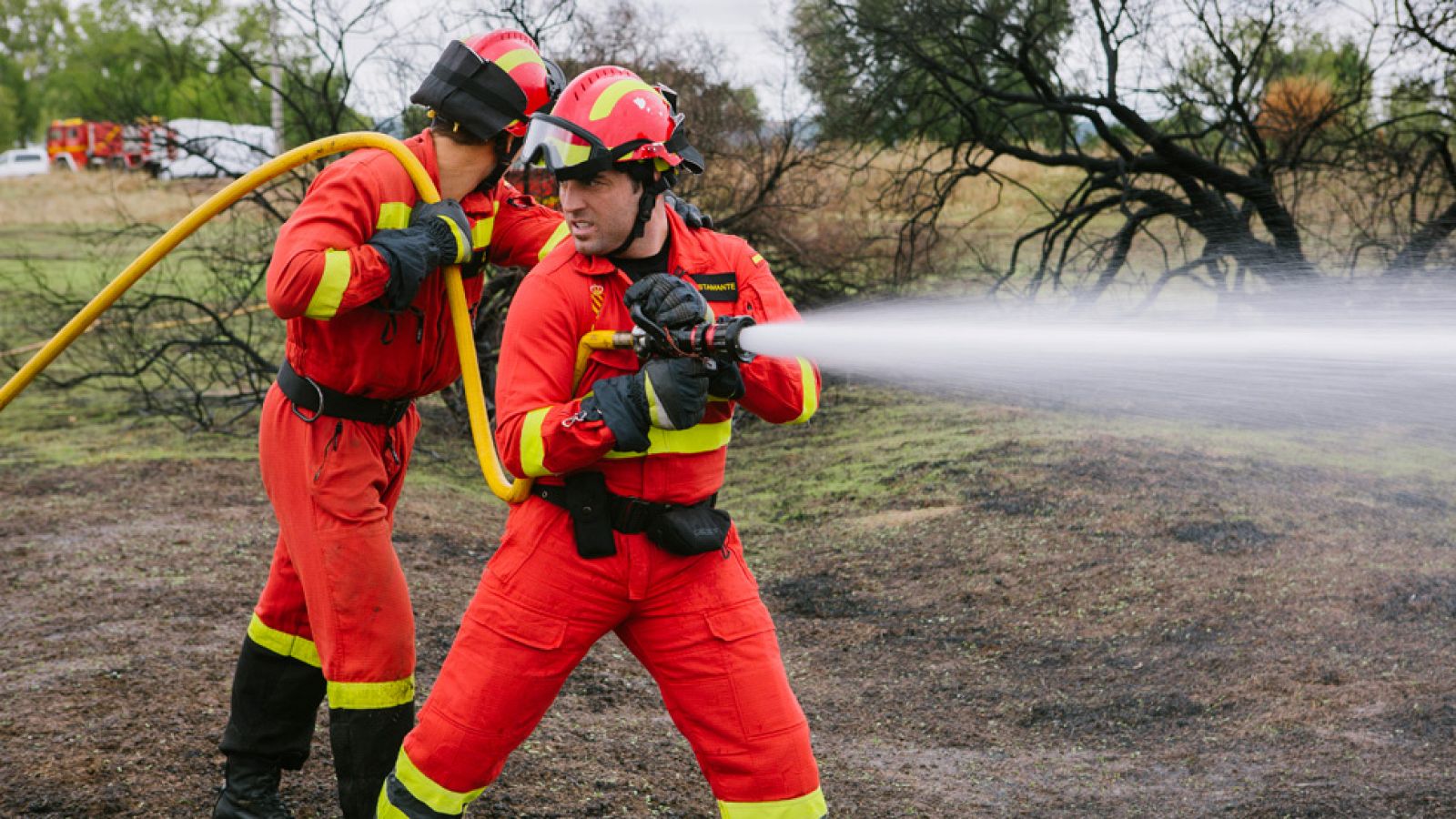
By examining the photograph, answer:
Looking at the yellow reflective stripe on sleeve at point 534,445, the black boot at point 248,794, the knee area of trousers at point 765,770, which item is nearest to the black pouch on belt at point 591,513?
the yellow reflective stripe on sleeve at point 534,445

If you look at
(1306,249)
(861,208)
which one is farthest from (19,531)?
(1306,249)

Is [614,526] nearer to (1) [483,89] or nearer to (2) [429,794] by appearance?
(2) [429,794]

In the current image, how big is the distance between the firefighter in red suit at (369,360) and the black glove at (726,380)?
0.79 meters

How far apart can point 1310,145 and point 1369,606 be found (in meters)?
5.92

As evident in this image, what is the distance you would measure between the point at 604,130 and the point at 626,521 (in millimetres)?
856

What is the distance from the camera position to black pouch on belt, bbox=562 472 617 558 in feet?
9.70

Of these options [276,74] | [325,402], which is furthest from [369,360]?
[276,74]

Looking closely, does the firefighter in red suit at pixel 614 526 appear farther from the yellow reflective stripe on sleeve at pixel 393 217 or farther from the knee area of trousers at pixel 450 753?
the yellow reflective stripe on sleeve at pixel 393 217

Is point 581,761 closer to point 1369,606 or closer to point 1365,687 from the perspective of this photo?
point 1365,687

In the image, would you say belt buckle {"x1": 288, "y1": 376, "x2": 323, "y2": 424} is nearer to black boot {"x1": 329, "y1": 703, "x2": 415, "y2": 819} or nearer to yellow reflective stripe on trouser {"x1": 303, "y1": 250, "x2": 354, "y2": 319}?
yellow reflective stripe on trouser {"x1": 303, "y1": 250, "x2": 354, "y2": 319}

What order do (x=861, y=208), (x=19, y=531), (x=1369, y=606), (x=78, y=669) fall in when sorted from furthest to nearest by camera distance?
1. (x=861, y=208)
2. (x=19, y=531)
3. (x=1369, y=606)
4. (x=78, y=669)

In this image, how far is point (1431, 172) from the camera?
9.95 metres

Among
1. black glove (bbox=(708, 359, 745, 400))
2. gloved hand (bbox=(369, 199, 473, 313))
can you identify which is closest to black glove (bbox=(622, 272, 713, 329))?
black glove (bbox=(708, 359, 745, 400))

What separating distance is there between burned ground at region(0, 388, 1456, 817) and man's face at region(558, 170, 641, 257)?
6.95ft
